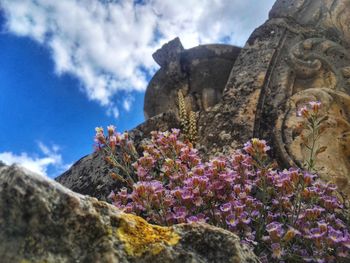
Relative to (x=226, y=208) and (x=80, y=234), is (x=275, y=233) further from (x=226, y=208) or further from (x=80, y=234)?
(x=80, y=234)

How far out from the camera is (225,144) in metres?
3.98

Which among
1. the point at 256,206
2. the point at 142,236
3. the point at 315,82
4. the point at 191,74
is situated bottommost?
the point at 142,236

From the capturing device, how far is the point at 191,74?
5340 millimetres

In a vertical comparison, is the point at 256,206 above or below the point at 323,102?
below


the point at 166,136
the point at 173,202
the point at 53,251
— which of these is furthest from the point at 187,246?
the point at 166,136

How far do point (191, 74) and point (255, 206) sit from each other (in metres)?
3.01

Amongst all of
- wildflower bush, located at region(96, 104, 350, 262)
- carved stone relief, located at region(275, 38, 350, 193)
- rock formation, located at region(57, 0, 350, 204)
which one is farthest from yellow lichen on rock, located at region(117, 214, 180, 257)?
rock formation, located at region(57, 0, 350, 204)

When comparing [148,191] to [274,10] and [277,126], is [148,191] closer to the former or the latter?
[277,126]

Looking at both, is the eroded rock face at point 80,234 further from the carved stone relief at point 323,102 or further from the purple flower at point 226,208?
the carved stone relief at point 323,102

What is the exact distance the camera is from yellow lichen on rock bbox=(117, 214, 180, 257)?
1.54m

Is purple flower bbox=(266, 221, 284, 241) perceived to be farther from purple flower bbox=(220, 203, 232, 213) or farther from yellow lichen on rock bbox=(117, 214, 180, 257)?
yellow lichen on rock bbox=(117, 214, 180, 257)

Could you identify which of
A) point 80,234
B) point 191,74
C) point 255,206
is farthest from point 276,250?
point 191,74

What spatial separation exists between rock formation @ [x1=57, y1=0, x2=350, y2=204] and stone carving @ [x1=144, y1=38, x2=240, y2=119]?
0.04 ft

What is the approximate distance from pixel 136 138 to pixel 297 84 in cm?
168
